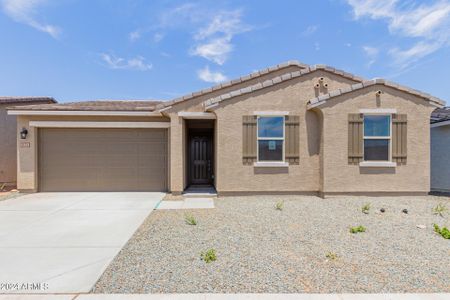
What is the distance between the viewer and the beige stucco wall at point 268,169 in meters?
8.30

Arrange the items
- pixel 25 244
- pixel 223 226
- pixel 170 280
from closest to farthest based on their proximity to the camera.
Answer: pixel 170 280 → pixel 25 244 → pixel 223 226

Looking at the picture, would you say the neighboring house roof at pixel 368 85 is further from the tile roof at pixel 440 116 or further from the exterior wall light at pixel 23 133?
the exterior wall light at pixel 23 133

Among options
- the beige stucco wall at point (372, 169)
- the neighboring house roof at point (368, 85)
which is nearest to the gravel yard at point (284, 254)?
the beige stucco wall at point (372, 169)

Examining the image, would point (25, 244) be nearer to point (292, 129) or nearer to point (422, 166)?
point (292, 129)

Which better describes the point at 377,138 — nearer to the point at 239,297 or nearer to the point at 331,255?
the point at 331,255


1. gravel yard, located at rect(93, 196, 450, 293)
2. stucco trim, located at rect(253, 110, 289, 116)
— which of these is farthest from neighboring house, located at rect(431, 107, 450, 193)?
stucco trim, located at rect(253, 110, 289, 116)

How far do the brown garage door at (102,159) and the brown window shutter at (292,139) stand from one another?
4907mm

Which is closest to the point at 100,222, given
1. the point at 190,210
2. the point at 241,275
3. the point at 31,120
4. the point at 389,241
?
the point at 190,210

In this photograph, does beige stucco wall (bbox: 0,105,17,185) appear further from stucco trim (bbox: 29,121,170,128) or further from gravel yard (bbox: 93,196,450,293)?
gravel yard (bbox: 93,196,450,293)

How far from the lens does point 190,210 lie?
6.64m

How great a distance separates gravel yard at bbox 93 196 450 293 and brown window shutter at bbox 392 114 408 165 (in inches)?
94.0

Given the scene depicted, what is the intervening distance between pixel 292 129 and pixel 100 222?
655 centimetres

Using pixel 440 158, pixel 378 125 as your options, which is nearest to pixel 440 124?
pixel 440 158

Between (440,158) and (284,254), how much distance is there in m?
9.78
